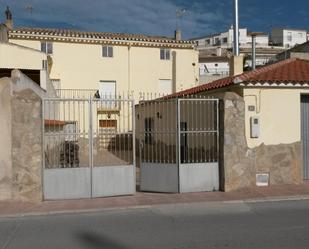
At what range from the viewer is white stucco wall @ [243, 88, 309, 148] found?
47.1 feet

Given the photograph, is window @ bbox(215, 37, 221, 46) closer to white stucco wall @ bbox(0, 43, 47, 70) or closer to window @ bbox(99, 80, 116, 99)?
window @ bbox(99, 80, 116, 99)

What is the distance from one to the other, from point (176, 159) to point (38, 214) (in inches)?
170

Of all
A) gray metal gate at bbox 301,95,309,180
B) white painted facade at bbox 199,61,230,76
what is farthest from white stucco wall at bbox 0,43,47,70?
white painted facade at bbox 199,61,230,76

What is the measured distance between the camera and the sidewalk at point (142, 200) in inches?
436

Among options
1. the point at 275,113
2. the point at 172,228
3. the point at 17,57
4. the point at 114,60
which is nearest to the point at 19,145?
the point at 172,228

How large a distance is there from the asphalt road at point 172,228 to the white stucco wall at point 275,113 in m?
3.36

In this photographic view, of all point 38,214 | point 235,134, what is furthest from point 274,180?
point 38,214

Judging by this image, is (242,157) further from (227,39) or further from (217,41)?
(217,41)

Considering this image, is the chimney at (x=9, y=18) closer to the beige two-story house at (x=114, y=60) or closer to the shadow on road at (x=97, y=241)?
the beige two-story house at (x=114, y=60)

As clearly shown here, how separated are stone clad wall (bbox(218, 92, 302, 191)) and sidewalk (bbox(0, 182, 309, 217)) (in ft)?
1.64

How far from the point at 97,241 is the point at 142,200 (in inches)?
173

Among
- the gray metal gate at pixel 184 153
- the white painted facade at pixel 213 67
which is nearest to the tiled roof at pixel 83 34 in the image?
the white painted facade at pixel 213 67

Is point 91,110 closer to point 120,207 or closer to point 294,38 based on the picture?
point 120,207

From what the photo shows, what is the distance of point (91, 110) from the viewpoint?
1240 cm
